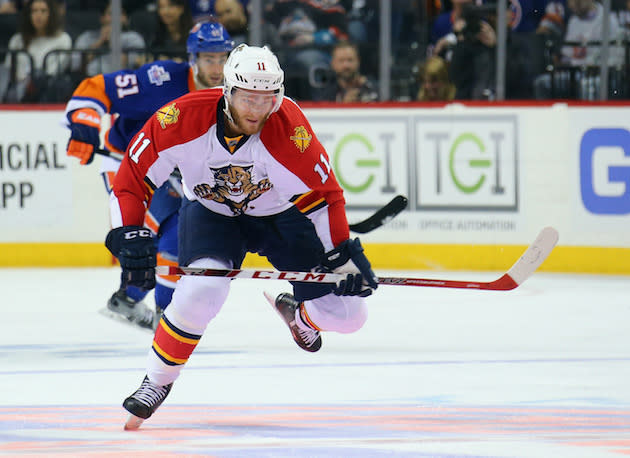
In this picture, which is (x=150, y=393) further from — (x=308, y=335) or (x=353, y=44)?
(x=353, y=44)

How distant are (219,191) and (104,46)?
4633 millimetres

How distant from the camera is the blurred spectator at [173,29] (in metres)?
7.85

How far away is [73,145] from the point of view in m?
5.38

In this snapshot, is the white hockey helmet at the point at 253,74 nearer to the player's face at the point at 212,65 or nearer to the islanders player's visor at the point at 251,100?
the islanders player's visor at the point at 251,100

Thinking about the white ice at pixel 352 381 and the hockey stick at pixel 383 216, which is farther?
the hockey stick at pixel 383 216

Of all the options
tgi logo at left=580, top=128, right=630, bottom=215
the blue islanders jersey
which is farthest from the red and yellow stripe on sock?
tgi logo at left=580, top=128, right=630, bottom=215

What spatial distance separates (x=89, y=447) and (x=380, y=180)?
186 inches

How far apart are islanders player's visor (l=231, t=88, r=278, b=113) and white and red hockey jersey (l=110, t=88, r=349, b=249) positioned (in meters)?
0.10

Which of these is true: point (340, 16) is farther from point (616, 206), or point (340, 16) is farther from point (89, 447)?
point (89, 447)

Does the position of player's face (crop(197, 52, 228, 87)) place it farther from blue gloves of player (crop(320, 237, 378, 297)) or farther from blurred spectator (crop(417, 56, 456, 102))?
A: blurred spectator (crop(417, 56, 456, 102))


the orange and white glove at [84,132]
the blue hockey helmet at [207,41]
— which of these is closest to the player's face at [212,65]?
the blue hockey helmet at [207,41]

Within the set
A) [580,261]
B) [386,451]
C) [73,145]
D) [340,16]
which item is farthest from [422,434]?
[340,16]

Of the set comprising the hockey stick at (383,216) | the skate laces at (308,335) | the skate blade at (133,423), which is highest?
the hockey stick at (383,216)

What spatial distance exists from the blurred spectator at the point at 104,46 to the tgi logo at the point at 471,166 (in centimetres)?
197
